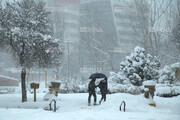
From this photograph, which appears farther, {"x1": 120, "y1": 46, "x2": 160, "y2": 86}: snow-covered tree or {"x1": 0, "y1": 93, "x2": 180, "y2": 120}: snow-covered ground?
{"x1": 120, "y1": 46, "x2": 160, "y2": 86}: snow-covered tree

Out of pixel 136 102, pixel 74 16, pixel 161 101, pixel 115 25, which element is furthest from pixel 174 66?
pixel 74 16

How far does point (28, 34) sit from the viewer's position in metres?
14.6

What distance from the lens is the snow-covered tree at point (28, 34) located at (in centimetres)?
1442

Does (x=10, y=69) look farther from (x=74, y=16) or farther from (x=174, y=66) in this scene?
(x=174, y=66)

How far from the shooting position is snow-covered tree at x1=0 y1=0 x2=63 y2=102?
14422 mm

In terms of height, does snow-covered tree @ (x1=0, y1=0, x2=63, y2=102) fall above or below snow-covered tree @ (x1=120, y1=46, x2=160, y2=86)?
above

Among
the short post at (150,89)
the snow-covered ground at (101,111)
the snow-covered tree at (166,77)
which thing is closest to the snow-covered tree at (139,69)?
the snow-covered tree at (166,77)

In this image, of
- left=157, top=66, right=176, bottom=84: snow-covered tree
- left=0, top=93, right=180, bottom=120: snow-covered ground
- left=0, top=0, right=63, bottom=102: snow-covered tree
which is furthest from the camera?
left=157, top=66, right=176, bottom=84: snow-covered tree

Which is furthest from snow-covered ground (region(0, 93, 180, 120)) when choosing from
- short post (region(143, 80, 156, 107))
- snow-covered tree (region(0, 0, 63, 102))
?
snow-covered tree (region(0, 0, 63, 102))

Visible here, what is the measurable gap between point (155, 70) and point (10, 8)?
42.7 ft

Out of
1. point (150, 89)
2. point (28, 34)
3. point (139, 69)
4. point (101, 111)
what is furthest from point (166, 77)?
point (28, 34)

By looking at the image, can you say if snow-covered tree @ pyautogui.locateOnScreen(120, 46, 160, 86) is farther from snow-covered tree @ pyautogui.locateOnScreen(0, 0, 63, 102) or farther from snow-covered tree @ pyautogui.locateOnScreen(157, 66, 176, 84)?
snow-covered tree @ pyautogui.locateOnScreen(0, 0, 63, 102)

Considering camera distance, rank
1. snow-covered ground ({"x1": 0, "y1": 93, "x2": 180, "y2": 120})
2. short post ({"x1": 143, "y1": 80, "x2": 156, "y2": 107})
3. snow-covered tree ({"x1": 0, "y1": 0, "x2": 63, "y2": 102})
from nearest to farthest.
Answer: snow-covered ground ({"x1": 0, "y1": 93, "x2": 180, "y2": 120})
short post ({"x1": 143, "y1": 80, "x2": 156, "y2": 107})
snow-covered tree ({"x1": 0, "y1": 0, "x2": 63, "y2": 102})

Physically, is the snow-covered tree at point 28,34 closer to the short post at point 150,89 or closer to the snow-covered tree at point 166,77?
the short post at point 150,89
